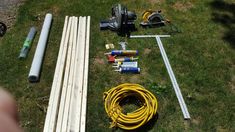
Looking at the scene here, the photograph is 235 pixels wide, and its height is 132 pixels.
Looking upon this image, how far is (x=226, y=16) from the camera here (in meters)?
8.73

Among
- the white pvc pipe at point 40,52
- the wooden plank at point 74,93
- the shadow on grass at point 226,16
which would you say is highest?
the shadow on grass at point 226,16

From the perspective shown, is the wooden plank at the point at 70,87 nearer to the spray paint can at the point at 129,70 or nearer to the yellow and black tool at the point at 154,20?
the spray paint can at the point at 129,70

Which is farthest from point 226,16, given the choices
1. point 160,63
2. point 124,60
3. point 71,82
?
point 71,82

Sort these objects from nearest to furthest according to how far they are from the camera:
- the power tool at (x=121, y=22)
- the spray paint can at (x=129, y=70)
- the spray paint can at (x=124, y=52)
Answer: the spray paint can at (x=129, y=70)
the spray paint can at (x=124, y=52)
the power tool at (x=121, y=22)

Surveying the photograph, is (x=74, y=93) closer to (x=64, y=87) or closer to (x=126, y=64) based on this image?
(x=64, y=87)

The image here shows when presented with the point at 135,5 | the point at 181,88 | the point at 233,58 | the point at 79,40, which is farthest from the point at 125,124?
the point at 135,5

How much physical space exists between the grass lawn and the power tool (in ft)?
0.59

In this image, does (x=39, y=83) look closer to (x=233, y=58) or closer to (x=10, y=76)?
(x=10, y=76)

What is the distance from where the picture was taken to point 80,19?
835 centimetres

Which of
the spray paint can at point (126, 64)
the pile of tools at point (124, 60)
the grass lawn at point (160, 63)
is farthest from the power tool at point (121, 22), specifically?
the spray paint can at point (126, 64)

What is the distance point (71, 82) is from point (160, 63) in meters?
1.92

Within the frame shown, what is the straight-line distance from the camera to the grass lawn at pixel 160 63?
6.20 m

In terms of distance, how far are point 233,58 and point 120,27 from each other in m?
2.55

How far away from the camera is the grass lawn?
6.20 meters
